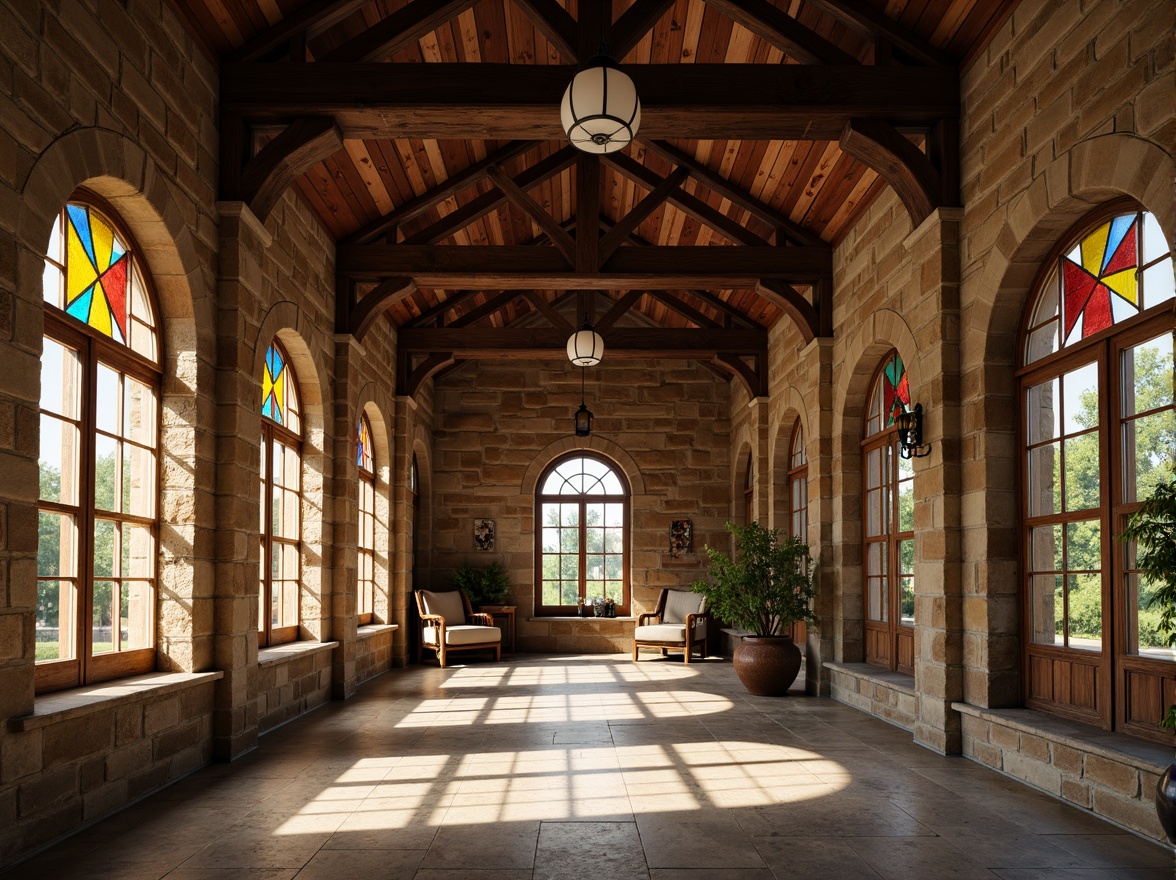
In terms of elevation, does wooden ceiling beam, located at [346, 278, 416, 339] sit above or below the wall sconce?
above

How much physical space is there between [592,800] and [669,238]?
675 centimetres

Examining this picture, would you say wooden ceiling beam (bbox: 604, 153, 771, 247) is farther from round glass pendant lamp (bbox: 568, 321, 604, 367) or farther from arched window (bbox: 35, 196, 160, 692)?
arched window (bbox: 35, 196, 160, 692)

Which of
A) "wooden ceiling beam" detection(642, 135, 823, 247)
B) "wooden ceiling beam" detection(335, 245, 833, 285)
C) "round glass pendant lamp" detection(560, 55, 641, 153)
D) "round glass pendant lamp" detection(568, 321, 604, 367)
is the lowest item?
"round glass pendant lamp" detection(568, 321, 604, 367)

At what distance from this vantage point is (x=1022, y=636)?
5141 millimetres

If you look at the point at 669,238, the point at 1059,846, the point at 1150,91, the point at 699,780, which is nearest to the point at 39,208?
the point at 699,780

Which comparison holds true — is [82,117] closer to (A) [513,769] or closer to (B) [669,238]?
(A) [513,769]

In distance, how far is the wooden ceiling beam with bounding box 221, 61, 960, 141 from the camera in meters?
5.37

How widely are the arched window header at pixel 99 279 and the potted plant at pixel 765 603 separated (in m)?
4.84

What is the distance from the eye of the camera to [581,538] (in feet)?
42.0

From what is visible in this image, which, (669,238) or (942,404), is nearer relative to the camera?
(942,404)

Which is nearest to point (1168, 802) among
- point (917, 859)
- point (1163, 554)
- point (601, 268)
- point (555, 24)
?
point (1163, 554)

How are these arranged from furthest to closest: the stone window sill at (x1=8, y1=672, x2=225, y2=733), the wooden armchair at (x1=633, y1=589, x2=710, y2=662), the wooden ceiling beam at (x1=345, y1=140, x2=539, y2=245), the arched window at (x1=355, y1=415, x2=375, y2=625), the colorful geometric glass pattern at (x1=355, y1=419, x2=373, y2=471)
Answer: the wooden armchair at (x1=633, y1=589, x2=710, y2=662)
the arched window at (x1=355, y1=415, x2=375, y2=625)
the colorful geometric glass pattern at (x1=355, y1=419, x2=373, y2=471)
the wooden ceiling beam at (x1=345, y1=140, x2=539, y2=245)
the stone window sill at (x1=8, y1=672, x2=225, y2=733)

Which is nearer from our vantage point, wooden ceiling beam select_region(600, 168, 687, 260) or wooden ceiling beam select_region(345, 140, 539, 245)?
wooden ceiling beam select_region(600, 168, 687, 260)

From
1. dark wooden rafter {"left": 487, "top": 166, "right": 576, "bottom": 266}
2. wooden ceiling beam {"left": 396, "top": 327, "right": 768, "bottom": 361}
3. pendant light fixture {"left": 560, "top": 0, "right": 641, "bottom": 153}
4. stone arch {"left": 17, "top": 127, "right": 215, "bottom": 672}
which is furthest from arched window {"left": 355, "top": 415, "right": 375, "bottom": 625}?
pendant light fixture {"left": 560, "top": 0, "right": 641, "bottom": 153}
